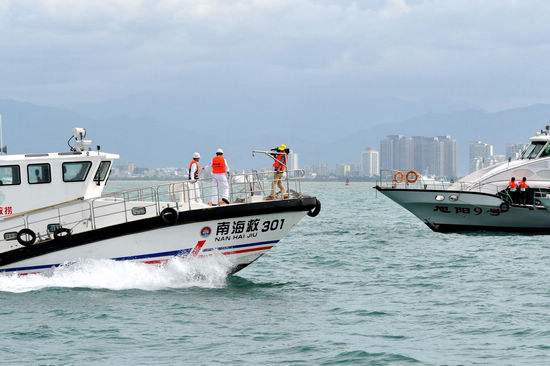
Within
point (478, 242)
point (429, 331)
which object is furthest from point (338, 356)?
point (478, 242)

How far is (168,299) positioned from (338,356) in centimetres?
512

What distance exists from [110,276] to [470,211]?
763 inches

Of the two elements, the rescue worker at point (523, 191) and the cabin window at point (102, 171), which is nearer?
the cabin window at point (102, 171)

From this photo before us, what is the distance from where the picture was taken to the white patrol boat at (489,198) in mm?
33219

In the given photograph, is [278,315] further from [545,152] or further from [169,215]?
[545,152]

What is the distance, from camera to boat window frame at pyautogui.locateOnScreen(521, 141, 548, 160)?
35169mm

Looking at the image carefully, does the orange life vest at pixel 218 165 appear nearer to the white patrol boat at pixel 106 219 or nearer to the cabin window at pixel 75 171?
the white patrol boat at pixel 106 219

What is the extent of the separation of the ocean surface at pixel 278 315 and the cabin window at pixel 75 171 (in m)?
1.93

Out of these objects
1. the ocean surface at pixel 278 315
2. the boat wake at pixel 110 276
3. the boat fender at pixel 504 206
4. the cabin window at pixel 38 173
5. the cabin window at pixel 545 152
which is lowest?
the ocean surface at pixel 278 315

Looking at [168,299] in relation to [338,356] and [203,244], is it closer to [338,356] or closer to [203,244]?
[203,244]

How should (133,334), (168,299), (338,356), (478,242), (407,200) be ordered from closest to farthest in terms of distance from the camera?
(338,356) < (133,334) < (168,299) < (478,242) < (407,200)

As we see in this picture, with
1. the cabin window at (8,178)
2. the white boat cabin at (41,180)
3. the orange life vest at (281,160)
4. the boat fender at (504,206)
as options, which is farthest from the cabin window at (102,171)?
the boat fender at (504,206)

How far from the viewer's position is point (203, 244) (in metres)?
18.0

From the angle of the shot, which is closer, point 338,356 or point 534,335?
point 338,356
